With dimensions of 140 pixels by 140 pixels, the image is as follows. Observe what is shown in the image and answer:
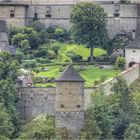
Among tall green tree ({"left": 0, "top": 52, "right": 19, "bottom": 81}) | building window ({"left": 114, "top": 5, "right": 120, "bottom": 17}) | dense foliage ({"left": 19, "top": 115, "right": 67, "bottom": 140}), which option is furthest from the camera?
building window ({"left": 114, "top": 5, "right": 120, "bottom": 17})

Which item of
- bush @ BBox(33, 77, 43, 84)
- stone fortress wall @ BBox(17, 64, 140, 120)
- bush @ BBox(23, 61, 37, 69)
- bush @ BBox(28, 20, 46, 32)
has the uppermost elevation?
bush @ BBox(28, 20, 46, 32)

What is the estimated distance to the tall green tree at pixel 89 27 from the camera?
309ft

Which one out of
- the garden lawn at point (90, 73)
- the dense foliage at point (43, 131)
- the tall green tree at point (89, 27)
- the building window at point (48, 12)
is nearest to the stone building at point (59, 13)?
the building window at point (48, 12)

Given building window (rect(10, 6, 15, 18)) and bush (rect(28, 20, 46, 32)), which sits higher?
building window (rect(10, 6, 15, 18))

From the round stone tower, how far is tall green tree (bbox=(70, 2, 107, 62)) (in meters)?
13.1

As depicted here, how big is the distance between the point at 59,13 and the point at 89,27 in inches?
326

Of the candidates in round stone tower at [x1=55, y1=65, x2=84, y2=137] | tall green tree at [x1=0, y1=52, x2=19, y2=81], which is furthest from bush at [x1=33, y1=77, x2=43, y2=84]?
round stone tower at [x1=55, y1=65, x2=84, y2=137]

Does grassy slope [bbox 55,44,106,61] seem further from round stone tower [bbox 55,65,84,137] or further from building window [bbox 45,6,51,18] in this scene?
round stone tower [bbox 55,65,84,137]

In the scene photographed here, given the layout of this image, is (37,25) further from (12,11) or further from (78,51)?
(78,51)

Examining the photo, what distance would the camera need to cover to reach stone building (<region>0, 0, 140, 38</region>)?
99.8 metres

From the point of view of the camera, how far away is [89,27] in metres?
94.2

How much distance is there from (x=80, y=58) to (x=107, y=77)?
701 centimetres

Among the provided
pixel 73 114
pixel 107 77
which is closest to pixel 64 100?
pixel 73 114

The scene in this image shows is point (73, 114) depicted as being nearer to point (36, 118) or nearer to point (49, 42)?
point (36, 118)
